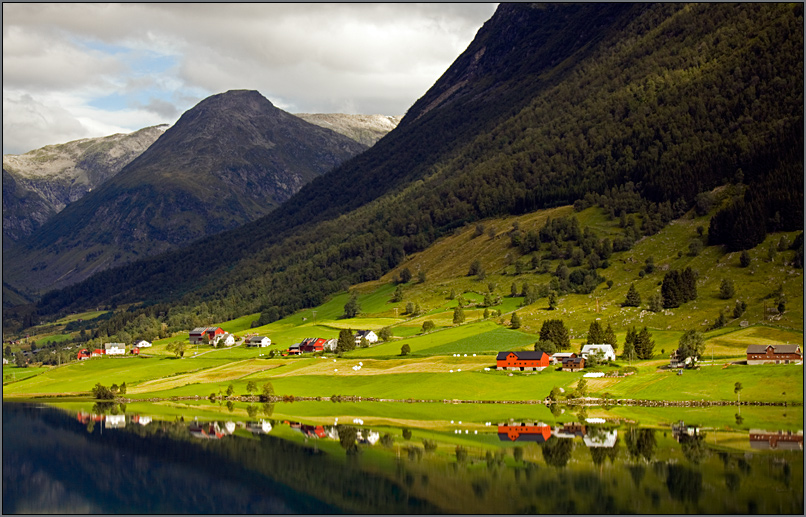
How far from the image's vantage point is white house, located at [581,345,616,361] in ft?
491

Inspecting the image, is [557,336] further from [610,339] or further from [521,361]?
[521,361]

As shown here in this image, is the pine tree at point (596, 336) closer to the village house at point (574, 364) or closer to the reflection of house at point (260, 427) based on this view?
the village house at point (574, 364)

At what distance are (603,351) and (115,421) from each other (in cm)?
8332

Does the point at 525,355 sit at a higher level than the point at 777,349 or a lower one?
lower

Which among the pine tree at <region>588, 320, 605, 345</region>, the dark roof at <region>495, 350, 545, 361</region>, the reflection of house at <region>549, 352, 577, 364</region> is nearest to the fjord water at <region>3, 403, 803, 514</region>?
the dark roof at <region>495, 350, 545, 361</region>

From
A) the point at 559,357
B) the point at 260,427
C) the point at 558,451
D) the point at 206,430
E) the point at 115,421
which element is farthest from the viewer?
the point at 559,357

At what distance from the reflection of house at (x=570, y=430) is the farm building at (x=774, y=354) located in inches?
1703

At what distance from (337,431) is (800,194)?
139599 mm

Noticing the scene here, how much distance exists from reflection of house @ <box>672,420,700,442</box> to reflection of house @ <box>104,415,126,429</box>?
78.1m

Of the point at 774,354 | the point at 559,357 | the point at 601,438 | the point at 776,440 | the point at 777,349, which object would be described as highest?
the point at 777,349

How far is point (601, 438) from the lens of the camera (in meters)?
93.4

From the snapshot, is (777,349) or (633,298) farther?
(633,298)

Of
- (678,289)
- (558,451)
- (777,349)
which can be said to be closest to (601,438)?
(558,451)

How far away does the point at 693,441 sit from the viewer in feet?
291
